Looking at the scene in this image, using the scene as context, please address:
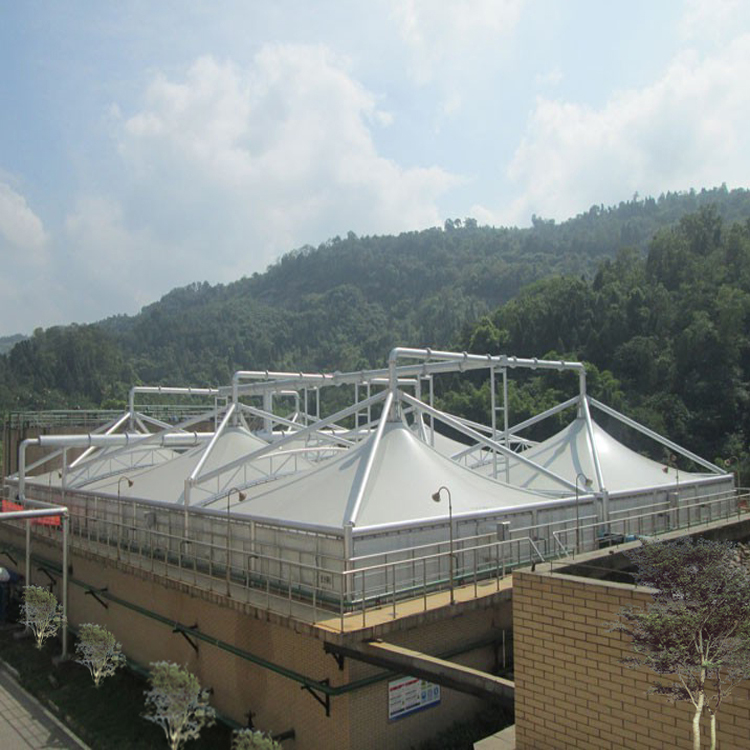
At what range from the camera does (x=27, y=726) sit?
18.2 meters

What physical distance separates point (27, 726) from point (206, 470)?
9.80 m

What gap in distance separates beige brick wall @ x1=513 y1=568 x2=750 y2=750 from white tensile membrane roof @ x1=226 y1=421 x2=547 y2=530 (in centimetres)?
674

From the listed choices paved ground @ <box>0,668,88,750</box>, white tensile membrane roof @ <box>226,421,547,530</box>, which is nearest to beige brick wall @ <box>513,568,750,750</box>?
white tensile membrane roof @ <box>226,421,547,530</box>

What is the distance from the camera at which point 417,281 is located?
198625 millimetres

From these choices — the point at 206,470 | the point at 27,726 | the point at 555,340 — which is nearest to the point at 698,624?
the point at 27,726

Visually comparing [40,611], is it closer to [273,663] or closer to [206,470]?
[206,470]

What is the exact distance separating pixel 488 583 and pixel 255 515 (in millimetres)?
5940

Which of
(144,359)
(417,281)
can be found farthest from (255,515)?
(417,281)

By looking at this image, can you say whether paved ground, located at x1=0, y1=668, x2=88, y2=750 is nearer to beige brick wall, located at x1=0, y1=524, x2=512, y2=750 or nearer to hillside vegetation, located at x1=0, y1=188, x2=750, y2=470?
beige brick wall, located at x1=0, y1=524, x2=512, y2=750

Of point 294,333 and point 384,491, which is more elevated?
point 294,333

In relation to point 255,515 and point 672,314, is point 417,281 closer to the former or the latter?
point 672,314

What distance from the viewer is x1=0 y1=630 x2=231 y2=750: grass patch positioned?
54.6 ft

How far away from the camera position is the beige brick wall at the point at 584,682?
8359 millimetres

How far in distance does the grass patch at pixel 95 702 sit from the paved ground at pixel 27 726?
21cm
